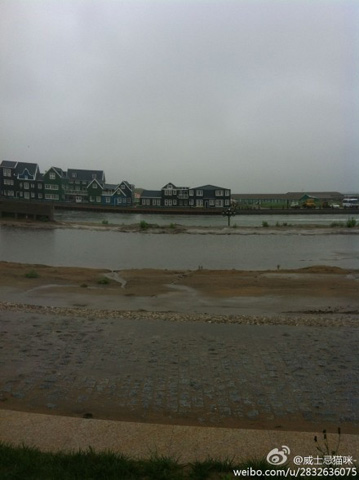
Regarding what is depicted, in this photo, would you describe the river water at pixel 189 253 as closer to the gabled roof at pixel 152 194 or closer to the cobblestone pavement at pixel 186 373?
the cobblestone pavement at pixel 186 373

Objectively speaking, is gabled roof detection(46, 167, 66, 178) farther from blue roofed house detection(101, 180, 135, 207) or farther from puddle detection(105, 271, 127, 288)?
puddle detection(105, 271, 127, 288)

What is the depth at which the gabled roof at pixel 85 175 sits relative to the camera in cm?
10225

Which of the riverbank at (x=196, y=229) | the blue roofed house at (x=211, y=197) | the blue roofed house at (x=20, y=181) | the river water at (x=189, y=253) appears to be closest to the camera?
the river water at (x=189, y=253)

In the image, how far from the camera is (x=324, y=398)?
14.5ft

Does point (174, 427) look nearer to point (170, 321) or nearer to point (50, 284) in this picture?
point (170, 321)

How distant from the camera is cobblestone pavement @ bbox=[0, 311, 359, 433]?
4.12 m

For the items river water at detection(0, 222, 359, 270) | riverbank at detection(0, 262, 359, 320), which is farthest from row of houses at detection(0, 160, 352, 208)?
riverbank at detection(0, 262, 359, 320)

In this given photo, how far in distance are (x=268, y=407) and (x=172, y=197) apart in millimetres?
94012

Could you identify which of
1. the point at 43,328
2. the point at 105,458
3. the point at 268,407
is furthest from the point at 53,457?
the point at 43,328

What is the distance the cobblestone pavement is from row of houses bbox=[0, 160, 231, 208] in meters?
89.1

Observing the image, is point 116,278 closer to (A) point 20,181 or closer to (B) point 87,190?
(A) point 20,181

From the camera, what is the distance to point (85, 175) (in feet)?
338

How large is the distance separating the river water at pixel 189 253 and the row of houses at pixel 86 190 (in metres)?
49.6

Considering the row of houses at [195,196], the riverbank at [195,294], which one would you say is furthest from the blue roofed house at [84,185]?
the riverbank at [195,294]
